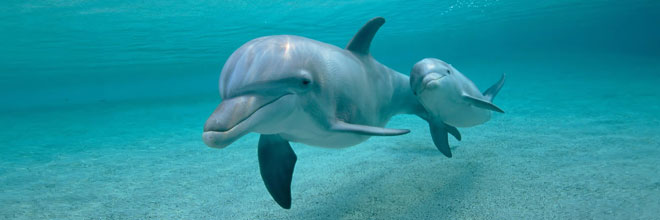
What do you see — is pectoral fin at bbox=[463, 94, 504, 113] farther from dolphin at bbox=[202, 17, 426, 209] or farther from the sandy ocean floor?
dolphin at bbox=[202, 17, 426, 209]

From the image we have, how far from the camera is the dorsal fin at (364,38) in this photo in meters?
3.81

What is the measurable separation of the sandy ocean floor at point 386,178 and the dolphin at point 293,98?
954 millimetres

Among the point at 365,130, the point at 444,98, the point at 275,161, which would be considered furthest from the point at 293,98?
the point at 444,98

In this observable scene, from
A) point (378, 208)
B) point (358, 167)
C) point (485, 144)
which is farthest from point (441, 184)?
point (485, 144)

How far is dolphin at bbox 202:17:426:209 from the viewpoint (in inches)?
91.6

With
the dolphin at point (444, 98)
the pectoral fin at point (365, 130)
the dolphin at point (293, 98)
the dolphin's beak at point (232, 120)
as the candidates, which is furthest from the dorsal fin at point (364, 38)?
the dolphin's beak at point (232, 120)

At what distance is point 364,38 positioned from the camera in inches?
152

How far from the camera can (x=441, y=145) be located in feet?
16.0

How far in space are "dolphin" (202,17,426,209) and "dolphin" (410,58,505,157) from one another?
20.8 inches

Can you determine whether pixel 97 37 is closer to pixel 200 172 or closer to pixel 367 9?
pixel 367 9

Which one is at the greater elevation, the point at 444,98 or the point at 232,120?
the point at 232,120

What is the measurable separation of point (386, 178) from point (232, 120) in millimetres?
3103

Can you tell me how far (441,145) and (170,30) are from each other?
20445mm

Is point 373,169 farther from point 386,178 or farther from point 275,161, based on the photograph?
point 275,161
